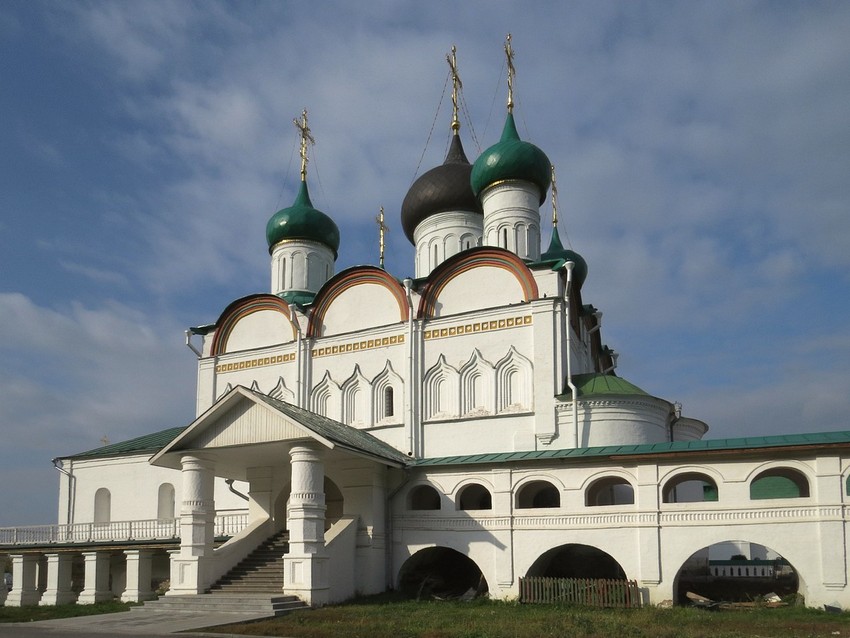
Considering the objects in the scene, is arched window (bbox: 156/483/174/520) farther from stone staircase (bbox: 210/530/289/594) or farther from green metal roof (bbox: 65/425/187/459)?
stone staircase (bbox: 210/530/289/594)

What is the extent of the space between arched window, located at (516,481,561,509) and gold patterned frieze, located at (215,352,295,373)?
6961 millimetres

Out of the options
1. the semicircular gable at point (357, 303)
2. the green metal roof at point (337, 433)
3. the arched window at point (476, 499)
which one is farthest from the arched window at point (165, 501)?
the arched window at point (476, 499)

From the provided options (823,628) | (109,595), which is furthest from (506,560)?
(109,595)

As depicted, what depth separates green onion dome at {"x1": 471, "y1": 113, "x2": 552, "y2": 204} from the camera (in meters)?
20.2

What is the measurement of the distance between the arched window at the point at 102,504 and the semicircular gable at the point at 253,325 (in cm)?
513

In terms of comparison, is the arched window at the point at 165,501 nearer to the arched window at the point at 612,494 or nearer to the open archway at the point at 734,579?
the arched window at the point at 612,494

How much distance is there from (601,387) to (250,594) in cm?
776

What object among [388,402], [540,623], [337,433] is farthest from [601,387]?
[540,623]

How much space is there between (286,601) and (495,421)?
6.24 m

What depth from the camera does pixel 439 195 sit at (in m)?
22.6

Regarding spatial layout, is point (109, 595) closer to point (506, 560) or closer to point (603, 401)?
point (506, 560)

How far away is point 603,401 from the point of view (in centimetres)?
1636

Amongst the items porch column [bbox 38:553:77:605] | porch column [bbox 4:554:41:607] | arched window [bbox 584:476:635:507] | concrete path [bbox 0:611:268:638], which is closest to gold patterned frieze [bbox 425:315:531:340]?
arched window [bbox 584:476:635:507]

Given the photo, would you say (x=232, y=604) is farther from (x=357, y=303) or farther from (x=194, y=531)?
(x=357, y=303)
